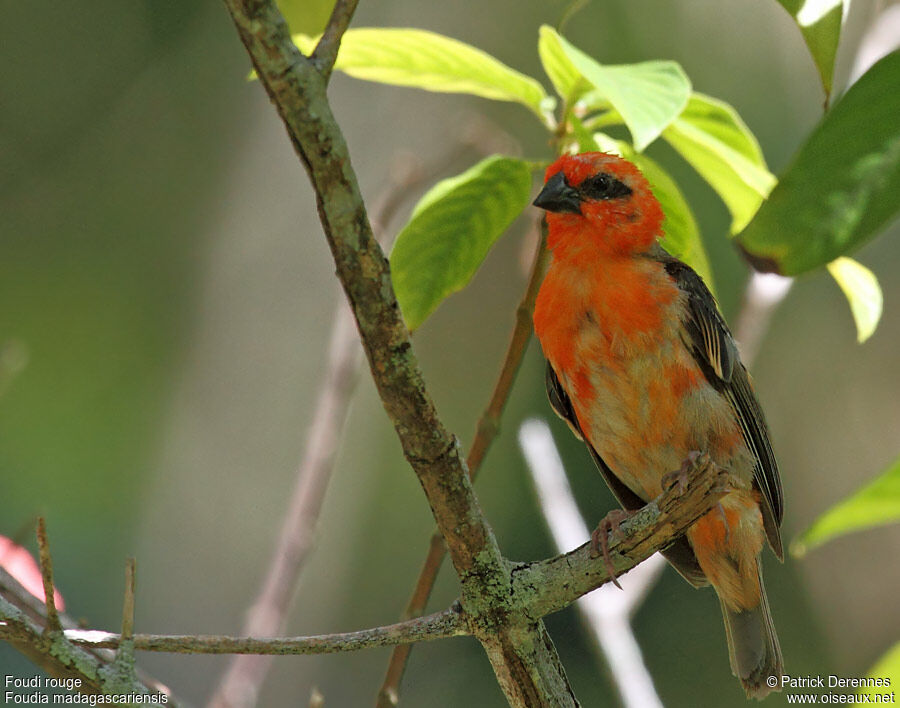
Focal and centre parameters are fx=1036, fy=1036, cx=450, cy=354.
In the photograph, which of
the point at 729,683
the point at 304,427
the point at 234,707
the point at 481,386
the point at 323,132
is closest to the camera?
the point at 323,132

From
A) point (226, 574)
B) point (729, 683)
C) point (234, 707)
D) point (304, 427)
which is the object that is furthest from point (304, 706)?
point (729, 683)

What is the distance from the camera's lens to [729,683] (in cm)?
796

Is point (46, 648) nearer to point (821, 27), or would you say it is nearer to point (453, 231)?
point (453, 231)

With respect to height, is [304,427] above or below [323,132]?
above

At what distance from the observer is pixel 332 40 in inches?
53.6

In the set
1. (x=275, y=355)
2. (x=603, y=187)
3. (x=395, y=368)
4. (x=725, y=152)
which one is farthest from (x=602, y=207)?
(x=275, y=355)

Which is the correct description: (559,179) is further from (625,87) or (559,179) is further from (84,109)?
(84,109)

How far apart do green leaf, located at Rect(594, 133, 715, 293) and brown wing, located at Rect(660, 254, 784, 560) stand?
0.51 metres

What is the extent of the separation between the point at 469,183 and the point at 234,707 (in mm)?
1349

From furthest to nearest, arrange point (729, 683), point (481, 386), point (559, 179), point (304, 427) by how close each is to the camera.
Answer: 1. point (729, 683)
2. point (481, 386)
3. point (304, 427)
4. point (559, 179)

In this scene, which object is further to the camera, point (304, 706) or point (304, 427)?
point (304, 427)

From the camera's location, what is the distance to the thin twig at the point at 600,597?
2.71 meters

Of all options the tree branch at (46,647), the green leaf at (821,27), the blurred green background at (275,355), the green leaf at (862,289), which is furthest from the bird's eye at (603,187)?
the blurred green background at (275,355)

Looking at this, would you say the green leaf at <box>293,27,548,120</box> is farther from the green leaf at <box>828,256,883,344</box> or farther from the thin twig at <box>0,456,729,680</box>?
the thin twig at <box>0,456,729,680</box>
